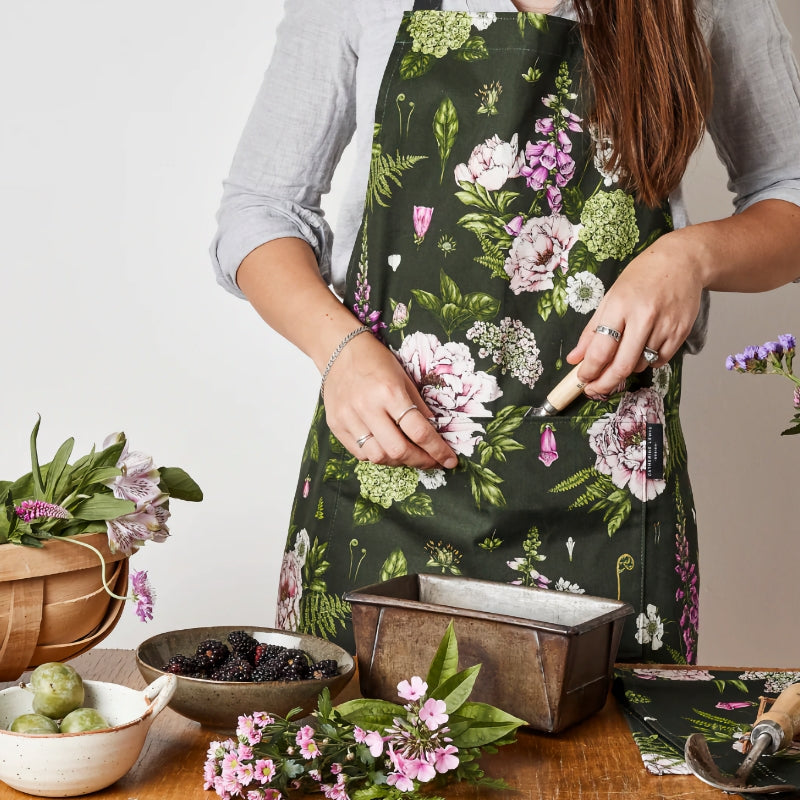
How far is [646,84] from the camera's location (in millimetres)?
1151

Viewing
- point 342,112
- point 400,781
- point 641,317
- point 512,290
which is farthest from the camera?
point 342,112

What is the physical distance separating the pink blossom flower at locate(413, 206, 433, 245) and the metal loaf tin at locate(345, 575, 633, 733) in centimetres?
48

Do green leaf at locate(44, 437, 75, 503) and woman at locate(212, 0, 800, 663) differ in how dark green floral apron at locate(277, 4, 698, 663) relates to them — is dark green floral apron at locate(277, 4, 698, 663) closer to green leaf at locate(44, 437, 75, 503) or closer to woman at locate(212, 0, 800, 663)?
woman at locate(212, 0, 800, 663)

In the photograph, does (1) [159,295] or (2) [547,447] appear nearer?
(2) [547,447]

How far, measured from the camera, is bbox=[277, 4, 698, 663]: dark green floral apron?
3.65 ft

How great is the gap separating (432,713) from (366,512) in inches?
19.8

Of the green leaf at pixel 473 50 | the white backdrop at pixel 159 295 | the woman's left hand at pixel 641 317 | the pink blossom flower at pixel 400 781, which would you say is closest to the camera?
the pink blossom flower at pixel 400 781

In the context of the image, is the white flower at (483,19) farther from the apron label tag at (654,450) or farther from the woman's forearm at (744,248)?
the apron label tag at (654,450)

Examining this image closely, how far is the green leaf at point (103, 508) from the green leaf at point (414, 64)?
2.05 feet

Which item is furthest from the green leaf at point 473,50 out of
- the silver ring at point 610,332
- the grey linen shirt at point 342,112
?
the silver ring at point 610,332

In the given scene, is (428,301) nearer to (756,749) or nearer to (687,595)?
(687,595)

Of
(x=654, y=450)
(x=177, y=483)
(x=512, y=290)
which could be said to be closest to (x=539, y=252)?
(x=512, y=290)

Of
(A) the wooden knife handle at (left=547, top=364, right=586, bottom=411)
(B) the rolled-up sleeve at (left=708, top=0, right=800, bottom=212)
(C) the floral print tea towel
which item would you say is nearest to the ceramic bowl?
(C) the floral print tea towel

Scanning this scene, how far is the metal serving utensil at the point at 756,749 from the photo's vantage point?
26.7 inches
